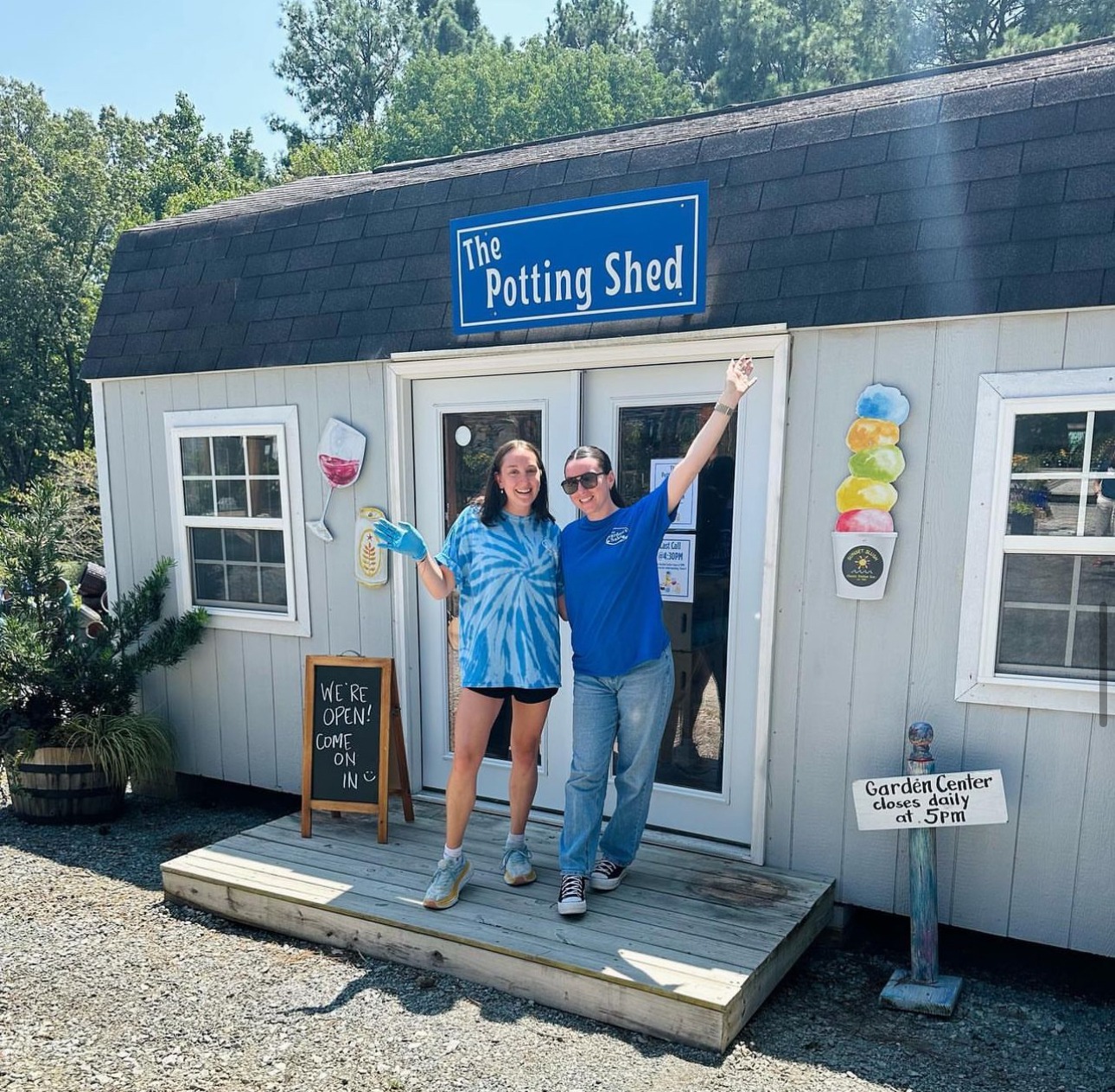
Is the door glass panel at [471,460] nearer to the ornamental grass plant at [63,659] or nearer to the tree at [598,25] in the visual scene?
the ornamental grass plant at [63,659]

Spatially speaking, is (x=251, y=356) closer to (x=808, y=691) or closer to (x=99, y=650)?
(x=99, y=650)

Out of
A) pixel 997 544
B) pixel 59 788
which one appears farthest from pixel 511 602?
pixel 59 788

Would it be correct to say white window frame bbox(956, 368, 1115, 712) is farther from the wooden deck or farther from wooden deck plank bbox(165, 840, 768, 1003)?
wooden deck plank bbox(165, 840, 768, 1003)

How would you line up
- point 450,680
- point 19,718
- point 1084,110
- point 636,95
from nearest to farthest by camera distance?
point 1084,110, point 450,680, point 19,718, point 636,95

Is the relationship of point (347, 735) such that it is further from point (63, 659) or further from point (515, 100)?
point (515, 100)

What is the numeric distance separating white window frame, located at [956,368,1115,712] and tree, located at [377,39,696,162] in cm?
2794

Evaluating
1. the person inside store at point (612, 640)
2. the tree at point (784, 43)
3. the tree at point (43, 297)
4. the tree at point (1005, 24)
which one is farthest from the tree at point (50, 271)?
the tree at point (1005, 24)

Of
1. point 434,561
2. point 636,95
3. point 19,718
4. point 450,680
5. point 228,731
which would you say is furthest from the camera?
point 636,95

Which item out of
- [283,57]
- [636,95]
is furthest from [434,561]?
[283,57]

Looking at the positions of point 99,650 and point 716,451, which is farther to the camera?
point 99,650

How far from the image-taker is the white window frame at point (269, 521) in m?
4.46

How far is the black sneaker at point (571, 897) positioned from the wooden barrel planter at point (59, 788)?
284 centimetres

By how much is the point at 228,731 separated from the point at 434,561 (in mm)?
2389

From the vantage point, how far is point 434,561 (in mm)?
3170
